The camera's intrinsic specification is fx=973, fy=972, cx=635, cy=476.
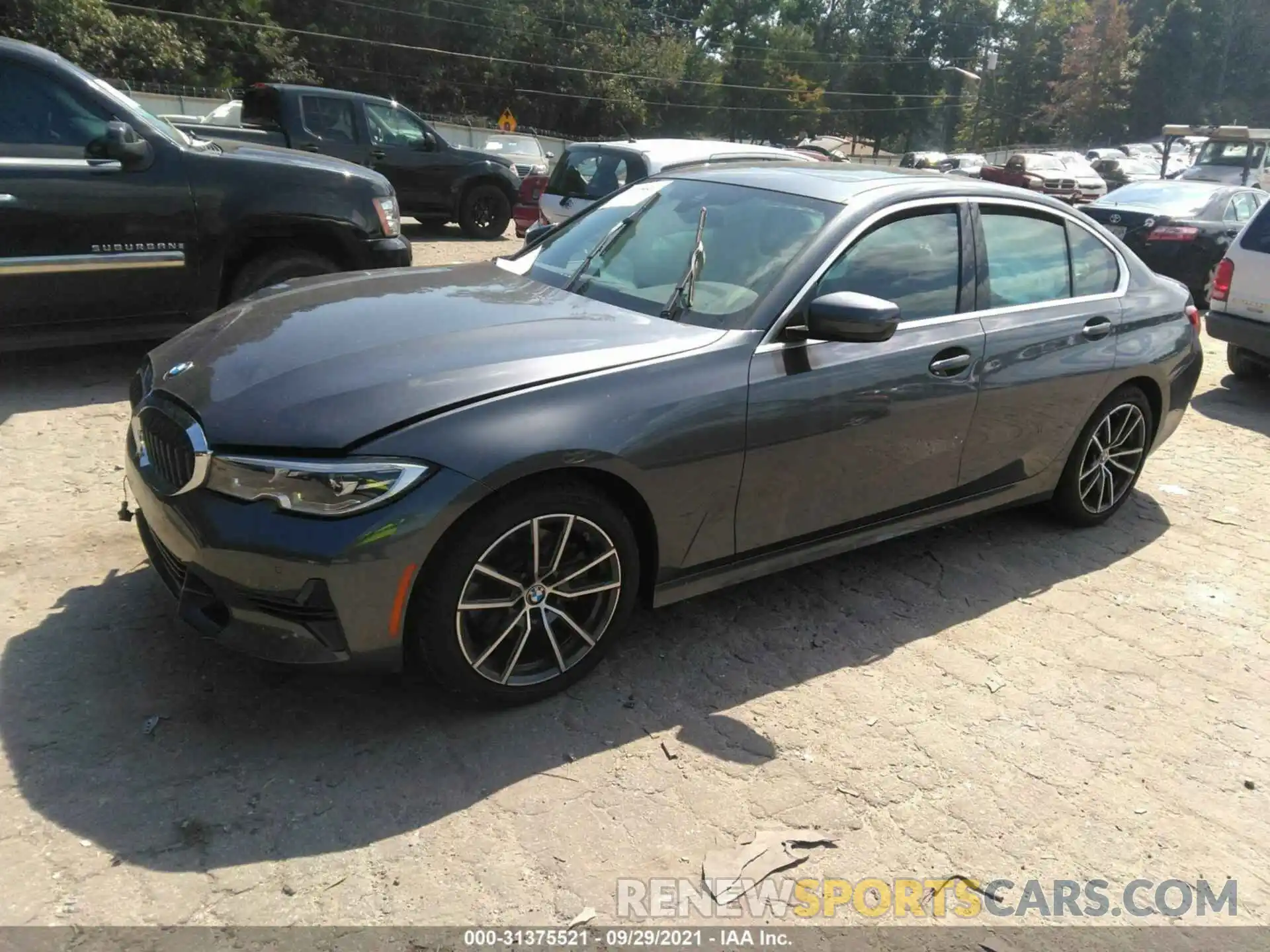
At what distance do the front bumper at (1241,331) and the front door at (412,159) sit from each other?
982 centimetres

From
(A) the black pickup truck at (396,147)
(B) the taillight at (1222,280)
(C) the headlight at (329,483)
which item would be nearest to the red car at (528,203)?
(A) the black pickup truck at (396,147)

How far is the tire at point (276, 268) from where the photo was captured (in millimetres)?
6125

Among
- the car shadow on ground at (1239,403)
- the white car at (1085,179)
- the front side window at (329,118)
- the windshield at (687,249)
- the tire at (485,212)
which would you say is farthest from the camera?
the white car at (1085,179)

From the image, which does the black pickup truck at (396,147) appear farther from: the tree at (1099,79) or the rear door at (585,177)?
the tree at (1099,79)

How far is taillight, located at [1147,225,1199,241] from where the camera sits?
1166 centimetres

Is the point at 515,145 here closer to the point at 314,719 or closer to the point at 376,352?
the point at 376,352

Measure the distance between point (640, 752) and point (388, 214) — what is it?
4.74m

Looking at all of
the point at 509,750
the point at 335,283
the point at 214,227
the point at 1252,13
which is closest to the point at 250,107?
the point at 214,227

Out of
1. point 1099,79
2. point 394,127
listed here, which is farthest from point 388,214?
point 1099,79

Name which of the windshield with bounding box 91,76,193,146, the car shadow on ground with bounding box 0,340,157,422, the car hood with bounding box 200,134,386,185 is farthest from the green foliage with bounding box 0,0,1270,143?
the windshield with bounding box 91,76,193,146

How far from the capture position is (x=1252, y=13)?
7181 cm

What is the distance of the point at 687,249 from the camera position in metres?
3.74

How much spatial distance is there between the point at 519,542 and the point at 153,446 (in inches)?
46.8

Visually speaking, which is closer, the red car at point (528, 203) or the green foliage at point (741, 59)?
the red car at point (528, 203)
